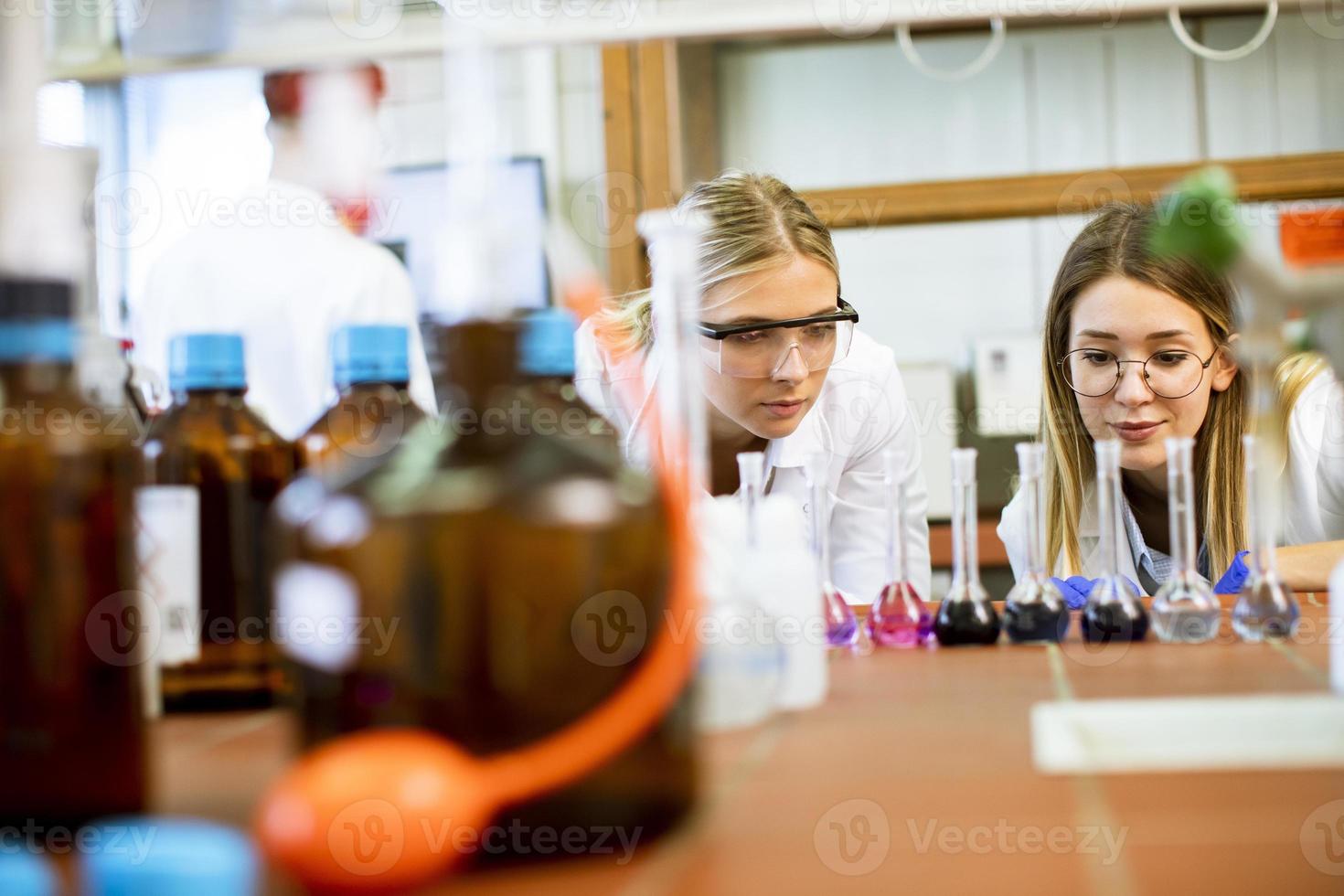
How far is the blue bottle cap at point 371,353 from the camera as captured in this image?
0.81 m

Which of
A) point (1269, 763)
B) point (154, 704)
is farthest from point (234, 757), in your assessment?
point (1269, 763)

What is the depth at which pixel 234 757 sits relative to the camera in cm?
66

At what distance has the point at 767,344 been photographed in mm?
1993

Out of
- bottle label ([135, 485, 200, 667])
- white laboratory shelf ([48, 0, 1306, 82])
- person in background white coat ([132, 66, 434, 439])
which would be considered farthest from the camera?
person in background white coat ([132, 66, 434, 439])

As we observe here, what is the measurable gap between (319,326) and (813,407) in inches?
39.6

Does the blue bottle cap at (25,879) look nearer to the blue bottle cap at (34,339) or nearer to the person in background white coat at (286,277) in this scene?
the blue bottle cap at (34,339)

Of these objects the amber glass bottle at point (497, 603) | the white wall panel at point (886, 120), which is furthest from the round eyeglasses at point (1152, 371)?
the white wall panel at point (886, 120)

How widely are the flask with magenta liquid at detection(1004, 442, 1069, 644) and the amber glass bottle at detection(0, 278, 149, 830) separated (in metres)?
0.76

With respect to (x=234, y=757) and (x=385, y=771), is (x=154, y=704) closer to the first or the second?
(x=234, y=757)

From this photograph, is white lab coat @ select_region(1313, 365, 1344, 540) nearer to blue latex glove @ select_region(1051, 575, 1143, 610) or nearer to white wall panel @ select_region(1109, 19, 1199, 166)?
blue latex glove @ select_region(1051, 575, 1143, 610)

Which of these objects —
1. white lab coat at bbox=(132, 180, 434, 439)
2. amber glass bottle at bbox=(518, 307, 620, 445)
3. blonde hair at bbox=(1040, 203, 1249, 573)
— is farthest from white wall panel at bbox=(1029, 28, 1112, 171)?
amber glass bottle at bbox=(518, 307, 620, 445)

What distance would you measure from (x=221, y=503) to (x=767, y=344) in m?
1.28

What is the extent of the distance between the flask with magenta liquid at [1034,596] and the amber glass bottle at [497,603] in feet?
2.06

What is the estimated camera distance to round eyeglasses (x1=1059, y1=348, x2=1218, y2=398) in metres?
1.94
